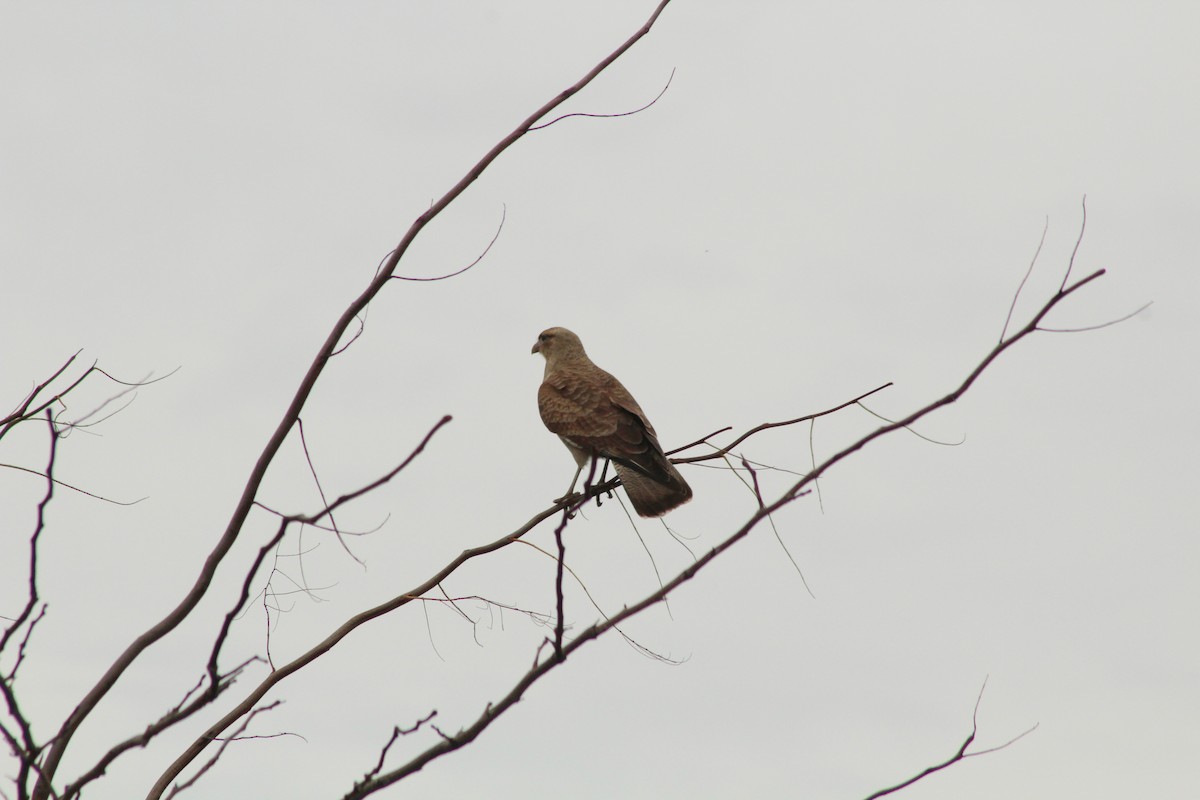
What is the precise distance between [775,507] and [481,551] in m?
1.51

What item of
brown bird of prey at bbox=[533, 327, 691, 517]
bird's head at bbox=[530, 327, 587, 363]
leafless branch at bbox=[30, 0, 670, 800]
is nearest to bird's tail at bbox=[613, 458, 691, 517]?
brown bird of prey at bbox=[533, 327, 691, 517]

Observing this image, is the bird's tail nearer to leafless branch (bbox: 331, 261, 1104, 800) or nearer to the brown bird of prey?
the brown bird of prey

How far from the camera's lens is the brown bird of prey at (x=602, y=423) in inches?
304

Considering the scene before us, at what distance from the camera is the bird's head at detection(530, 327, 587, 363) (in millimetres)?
10444

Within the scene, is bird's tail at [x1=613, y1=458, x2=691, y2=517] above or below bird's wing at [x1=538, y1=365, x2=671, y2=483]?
below

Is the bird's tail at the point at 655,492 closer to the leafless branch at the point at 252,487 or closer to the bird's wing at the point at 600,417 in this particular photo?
the bird's wing at the point at 600,417

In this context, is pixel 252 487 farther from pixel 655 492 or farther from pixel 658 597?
pixel 655 492

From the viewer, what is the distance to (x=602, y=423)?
27.5 ft

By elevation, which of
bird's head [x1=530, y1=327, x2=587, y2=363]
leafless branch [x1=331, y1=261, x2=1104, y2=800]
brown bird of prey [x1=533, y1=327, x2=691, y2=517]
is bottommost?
leafless branch [x1=331, y1=261, x2=1104, y2=800]

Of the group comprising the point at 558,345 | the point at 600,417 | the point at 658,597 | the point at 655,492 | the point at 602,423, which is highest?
the point at 558,345

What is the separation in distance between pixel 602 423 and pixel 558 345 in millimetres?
2251

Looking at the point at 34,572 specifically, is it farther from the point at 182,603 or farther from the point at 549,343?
the point at 549,343

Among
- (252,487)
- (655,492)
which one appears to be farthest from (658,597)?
(655,492)

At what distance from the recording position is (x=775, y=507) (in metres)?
2.37
